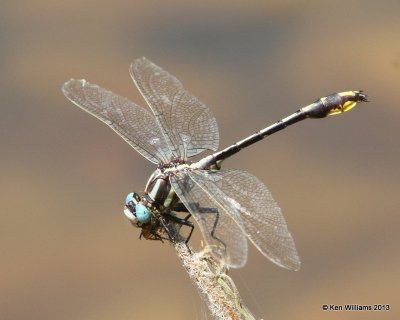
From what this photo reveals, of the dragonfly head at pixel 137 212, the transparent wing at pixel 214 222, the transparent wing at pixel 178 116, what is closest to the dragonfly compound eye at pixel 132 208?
the dragonfly head at pixel 137 212

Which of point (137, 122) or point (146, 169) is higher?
point (137, 122)

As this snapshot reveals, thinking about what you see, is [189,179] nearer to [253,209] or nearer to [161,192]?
[161,192]

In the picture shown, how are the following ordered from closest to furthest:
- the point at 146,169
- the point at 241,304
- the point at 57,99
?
the point at 241,304, the point at 146,169, the point at 57,99

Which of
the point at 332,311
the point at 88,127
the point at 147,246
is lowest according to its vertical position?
the point at 332,311

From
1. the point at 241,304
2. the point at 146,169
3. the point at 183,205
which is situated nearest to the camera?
the point at 241,304

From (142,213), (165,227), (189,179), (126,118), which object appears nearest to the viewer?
(165,227)

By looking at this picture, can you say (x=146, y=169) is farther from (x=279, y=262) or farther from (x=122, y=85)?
(x=279, y=262)

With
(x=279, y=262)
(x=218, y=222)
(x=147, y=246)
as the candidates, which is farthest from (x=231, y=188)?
(x=147, y=246)

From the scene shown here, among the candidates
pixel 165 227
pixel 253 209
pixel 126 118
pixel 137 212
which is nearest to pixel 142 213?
pixel 137 212
